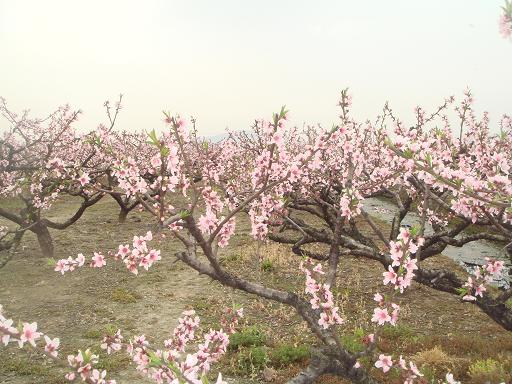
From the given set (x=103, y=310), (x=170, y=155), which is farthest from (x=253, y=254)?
(x=170, y=155)

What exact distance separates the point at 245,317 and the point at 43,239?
778 centimetres

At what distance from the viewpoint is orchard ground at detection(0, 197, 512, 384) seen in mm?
7473

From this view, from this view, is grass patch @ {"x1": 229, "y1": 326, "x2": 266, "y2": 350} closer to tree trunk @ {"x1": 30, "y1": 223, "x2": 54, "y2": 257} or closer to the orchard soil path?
the orchard soil path

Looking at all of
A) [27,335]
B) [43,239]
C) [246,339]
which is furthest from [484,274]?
[43,239]

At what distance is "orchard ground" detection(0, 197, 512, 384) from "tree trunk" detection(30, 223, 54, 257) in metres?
0.48

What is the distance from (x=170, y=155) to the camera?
14.0 feet

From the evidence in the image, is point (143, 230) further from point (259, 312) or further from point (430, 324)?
point (430, 324)

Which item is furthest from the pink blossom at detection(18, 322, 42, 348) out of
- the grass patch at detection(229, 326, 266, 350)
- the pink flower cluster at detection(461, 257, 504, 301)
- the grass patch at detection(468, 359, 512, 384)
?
the grass patch at detection(468, 359, 512, 384)

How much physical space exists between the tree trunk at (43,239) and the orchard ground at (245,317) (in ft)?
1.58

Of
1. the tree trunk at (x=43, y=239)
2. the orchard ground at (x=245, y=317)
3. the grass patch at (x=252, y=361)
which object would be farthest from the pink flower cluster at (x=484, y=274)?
the tree trunk at (x=43, y=239)

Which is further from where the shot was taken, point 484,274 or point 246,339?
point 246,339

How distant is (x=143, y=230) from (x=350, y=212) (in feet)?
46.2

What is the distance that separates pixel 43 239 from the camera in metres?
13.8

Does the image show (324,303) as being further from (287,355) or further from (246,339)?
A: (246,339)
